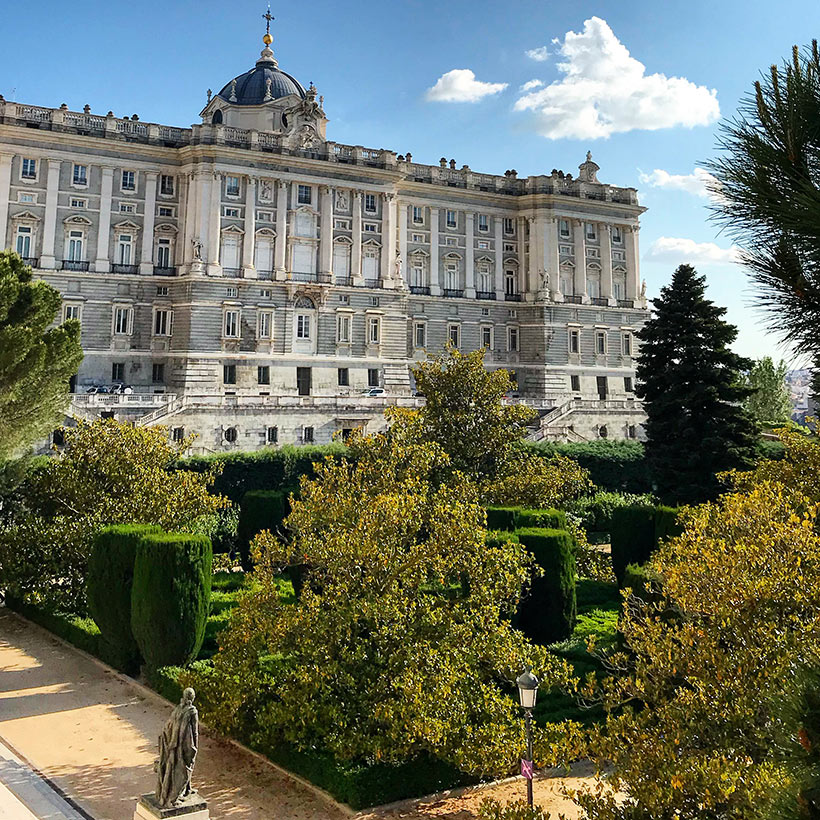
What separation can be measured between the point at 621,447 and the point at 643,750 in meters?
31.2

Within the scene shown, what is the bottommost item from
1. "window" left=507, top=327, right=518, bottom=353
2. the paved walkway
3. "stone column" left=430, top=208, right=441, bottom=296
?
the paved walkway

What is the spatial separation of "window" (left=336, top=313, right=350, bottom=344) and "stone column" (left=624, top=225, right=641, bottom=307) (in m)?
24.3

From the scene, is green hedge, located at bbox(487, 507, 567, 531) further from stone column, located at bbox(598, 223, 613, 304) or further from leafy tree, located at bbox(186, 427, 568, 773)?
stone column, located at bbox(598, 223, 613, 304)

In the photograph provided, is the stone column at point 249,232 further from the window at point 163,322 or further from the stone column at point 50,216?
the stone column at point 50,216

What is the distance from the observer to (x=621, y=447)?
38031mm

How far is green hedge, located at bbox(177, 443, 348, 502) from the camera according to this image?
99.3 feet

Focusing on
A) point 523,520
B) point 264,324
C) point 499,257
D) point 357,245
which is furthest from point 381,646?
point 499,257

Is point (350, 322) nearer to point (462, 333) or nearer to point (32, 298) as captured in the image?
point (462, 333)

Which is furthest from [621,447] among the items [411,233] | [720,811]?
[720,811]

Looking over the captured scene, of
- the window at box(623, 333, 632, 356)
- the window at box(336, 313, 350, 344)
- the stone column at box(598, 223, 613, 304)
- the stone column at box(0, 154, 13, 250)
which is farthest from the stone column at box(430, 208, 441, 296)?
the stone column at box(0, 154, 13, 250)

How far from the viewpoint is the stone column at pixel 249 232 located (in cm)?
4875

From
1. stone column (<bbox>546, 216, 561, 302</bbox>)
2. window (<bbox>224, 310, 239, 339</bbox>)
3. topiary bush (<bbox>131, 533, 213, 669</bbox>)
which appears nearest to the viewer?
topiary bush (<bbox>131, 533, 213, 669</bbox>)

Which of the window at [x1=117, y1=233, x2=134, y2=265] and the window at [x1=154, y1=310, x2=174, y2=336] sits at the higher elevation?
the window at [x1=117, y1=233, x2=134, y2=265]

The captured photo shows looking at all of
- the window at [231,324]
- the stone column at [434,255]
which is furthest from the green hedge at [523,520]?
the stone column at [434,255]
